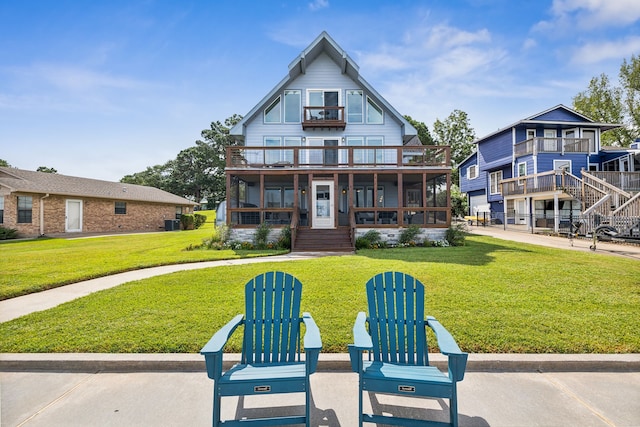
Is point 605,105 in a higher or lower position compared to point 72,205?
higher

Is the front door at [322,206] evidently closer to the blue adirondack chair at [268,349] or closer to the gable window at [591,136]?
the blue adirondack chair at [268,349]

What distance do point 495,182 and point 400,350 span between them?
29.3 meters

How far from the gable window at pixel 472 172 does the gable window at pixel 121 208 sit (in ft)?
106

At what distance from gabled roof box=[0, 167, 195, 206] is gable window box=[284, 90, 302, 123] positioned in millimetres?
15387

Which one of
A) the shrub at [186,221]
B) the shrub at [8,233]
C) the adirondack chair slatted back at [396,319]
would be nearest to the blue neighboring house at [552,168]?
Answer: the adirondack chair slatted back at [396,319]

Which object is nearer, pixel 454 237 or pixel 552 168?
pixel 454 237

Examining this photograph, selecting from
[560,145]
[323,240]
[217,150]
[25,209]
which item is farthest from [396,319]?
[217,150]

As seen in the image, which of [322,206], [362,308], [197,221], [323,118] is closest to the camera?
[362,308]

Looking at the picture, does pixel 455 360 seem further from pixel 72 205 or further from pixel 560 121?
pixel 560 121

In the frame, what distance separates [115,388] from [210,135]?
5095cm

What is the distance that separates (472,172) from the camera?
31.2 m

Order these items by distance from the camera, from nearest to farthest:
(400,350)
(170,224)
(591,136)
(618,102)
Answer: (400,350)
(591,136)
(170,224)
(618,102)

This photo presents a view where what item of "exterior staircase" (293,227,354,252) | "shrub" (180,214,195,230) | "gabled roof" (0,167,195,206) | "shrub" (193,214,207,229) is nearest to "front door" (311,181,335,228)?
"exterior staircase" (293,227,354,252)

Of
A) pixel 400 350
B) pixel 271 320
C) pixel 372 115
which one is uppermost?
pixel 372 115
